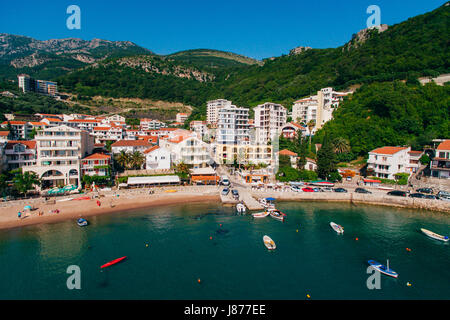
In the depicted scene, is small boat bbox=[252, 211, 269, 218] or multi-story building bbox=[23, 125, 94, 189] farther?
multi-story building bbox=[23, 125, 94, 189]

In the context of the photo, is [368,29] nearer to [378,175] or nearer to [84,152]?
[378,175]

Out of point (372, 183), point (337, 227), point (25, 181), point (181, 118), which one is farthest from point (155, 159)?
point (181, 118)

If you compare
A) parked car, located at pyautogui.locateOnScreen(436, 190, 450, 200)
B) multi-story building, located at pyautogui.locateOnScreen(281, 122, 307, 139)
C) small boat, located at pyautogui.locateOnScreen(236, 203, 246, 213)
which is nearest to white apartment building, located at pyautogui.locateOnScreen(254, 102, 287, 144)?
multi-story building, located at pyautogui.locateOnScreen(281, 122, 307, 139)

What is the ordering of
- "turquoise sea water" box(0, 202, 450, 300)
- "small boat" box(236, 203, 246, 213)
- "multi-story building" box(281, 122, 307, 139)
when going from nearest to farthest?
"turquoise sea water" box(0, 202, 450, 300) → "small boat" box(236, 203, 246, 213) → "multi-story building" box(281, 122, 307, 139)

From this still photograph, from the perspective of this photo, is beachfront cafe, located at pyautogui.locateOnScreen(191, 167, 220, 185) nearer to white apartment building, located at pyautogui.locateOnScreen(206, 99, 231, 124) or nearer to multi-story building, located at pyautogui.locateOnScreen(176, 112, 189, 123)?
white apartment building, located at pyautogui.locateOnScreen(206, 99, 231, 124)

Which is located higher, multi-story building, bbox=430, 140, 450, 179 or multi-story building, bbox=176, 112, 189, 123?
multi-story building, bbox=176, 112, 189, 123

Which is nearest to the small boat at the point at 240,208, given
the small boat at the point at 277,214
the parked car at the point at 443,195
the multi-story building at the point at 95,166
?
the small boat at the point at 277,214

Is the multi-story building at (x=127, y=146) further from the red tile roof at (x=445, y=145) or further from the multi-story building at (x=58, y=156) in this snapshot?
the red tile roof at (x=445, y=145)
